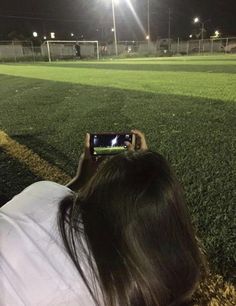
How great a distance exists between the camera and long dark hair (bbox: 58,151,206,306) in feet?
5.02

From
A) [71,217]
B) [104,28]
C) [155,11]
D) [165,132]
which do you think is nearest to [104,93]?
[165,132]

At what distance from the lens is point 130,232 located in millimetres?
1531

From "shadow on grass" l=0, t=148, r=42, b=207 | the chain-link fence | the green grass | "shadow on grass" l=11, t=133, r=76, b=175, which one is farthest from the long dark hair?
the chain-link fence

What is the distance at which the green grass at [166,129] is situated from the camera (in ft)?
12.0

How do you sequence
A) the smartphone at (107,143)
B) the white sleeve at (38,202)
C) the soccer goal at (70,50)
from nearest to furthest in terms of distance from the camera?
1. the white sleeve at (38,202)
2. the smartphone at (107,143)
3. the soccer goal at (70,50)

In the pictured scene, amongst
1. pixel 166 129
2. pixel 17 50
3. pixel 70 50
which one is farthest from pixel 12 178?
pixel 70 50

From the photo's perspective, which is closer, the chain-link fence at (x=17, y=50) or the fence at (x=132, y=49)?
the chain-link fence at (x=17, y=50)

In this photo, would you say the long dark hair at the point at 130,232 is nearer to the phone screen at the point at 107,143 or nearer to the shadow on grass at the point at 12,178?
the phone screen at the point at 107,143

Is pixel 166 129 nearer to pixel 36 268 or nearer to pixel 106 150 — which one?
pixel 106 150

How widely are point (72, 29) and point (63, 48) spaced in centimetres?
3398

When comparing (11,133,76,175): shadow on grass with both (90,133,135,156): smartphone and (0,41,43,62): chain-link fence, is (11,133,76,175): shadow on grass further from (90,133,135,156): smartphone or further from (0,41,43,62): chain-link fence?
(0,41,43,62): chain-link fence

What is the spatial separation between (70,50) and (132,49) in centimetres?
1322

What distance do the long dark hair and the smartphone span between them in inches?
43.1

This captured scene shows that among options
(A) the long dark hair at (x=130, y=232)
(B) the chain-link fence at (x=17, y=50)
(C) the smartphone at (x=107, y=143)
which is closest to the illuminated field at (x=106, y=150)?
(C) the smartphone at (x=107, y=143)
